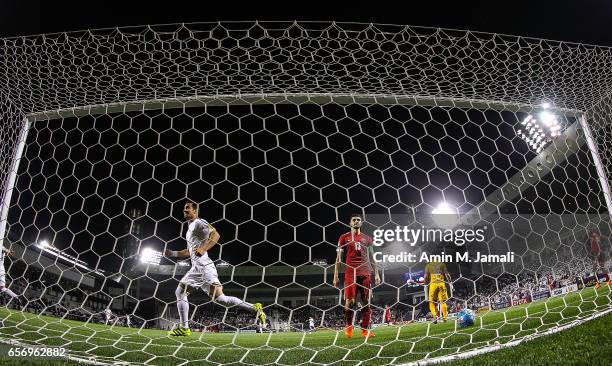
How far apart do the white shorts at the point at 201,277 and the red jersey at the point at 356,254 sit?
1.03 metres

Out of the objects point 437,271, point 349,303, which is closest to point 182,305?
point 349,303

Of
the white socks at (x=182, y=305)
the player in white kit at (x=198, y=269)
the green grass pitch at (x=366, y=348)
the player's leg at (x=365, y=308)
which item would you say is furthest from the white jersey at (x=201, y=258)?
the player's leg at (x=365, y=308)

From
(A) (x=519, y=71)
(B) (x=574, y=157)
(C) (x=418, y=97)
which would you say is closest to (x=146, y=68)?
(C) (x=418, y=97)

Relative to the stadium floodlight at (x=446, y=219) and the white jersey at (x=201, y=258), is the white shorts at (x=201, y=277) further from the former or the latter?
the stadium floodlight at (x=446, y=219)

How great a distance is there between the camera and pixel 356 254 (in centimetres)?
316

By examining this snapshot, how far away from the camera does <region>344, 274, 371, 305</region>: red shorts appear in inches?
113

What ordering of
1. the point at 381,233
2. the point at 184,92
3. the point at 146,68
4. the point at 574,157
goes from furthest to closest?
the point at 381,233, the point at 574,157, the point at 184,92, the point at 146,68

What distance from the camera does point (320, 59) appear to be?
275cm

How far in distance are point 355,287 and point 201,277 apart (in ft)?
3.78

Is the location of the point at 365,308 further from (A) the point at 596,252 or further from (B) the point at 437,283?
(A) the point at 596,252

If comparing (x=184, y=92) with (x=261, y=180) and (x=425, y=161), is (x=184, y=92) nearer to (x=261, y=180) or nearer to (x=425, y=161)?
(x=261, y=180)

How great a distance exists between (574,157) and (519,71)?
46.4 inches

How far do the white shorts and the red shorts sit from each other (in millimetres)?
1013

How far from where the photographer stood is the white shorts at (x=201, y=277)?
2.91m
